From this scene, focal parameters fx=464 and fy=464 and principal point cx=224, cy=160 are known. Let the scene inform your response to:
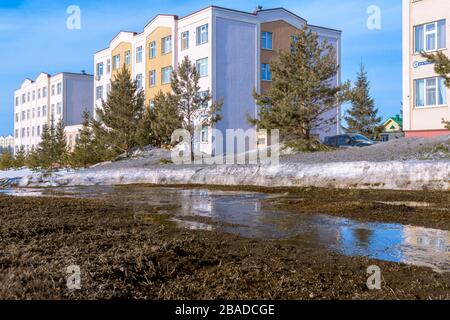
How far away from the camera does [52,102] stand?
2810 inches

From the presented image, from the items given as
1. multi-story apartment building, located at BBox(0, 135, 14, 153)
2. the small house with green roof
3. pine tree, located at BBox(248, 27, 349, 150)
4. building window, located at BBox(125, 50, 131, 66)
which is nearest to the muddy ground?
pine tree, located at BBox(248, 27, 349, 150)

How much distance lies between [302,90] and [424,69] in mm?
8899

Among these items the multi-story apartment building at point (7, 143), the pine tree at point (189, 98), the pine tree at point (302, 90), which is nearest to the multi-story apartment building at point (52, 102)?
the multi-story apartment building at point (7, 143)

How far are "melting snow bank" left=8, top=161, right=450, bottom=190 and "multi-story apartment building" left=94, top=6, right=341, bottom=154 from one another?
45.3ft

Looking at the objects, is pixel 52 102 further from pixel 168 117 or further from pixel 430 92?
pixel 430 92

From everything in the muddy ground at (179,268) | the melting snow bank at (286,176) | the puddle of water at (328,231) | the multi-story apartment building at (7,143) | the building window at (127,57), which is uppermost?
the building window at (127,57)

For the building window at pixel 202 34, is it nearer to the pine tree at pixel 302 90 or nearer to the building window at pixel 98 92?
the pine tree at pixel 302 90

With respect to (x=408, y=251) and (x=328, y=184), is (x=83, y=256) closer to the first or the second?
(x=408, y=251)

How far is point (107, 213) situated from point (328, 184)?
28.9ft

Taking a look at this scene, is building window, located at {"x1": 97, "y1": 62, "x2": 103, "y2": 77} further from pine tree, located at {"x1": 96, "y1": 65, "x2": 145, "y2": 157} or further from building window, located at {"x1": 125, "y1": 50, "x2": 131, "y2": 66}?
pine tree, located at {"x1": 96, "y1": 65, "x2": 145, "y2": 157}

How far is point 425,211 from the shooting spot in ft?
31.9

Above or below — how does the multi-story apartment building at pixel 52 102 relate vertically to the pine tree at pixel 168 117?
Answer: above

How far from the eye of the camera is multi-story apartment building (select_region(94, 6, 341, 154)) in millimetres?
37031

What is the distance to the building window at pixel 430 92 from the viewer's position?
91.1ft
